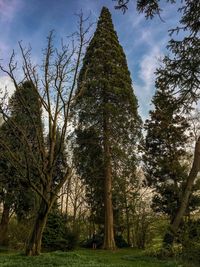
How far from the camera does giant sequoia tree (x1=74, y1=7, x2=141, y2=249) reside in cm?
2495

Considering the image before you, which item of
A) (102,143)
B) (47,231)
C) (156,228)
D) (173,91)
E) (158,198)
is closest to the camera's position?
(156,228)

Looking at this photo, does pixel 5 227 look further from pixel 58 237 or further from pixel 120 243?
pixel 120 243

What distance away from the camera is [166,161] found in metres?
27.5

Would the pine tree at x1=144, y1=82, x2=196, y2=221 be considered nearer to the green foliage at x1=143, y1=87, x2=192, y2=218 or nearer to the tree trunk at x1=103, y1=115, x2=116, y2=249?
the green foliage at x1=143, y1=87, x2=192, y2=218

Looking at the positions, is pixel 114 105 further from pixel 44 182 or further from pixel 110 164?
pixel 44 182

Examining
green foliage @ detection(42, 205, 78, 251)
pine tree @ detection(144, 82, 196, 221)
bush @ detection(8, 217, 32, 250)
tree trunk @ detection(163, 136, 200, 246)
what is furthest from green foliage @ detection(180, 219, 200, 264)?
pine tree @ detection(144, 82, 196, 221)

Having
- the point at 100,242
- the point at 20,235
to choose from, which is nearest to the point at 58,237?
the point at 20,235

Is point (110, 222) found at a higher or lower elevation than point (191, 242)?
higher

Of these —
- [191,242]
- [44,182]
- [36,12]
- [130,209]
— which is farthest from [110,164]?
[191,242]

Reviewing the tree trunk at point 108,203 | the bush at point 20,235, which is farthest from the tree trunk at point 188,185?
the bush at point 20,235

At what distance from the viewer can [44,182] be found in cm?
1435

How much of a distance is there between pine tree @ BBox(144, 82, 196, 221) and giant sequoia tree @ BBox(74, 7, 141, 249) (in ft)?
8.83

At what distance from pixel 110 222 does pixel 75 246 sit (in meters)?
2.86

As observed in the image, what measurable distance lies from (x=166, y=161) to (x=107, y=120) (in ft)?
19.3
